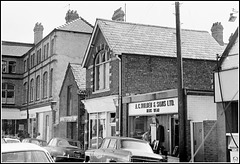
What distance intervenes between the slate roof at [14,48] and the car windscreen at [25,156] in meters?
40.8

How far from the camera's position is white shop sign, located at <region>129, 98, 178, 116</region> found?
56.4ft

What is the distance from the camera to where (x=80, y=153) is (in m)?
18.8

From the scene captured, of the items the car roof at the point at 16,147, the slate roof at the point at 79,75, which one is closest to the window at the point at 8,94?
the slate roof at the point at 79,75

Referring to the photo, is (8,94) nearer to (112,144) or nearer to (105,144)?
(105,144)

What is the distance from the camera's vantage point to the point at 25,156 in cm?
846

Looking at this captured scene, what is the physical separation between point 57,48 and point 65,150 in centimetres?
1724

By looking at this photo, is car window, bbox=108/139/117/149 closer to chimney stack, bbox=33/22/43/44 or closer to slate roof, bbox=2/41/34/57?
chimney stack, bbox=33/22/43/44

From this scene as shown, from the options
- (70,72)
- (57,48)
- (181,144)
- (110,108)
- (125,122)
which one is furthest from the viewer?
(57,48)

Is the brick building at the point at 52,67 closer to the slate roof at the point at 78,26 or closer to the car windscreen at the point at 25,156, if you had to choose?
the slate roof at the point at 78,26

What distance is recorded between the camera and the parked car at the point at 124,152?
1262 cm

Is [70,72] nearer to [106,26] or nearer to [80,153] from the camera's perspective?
[106,26]

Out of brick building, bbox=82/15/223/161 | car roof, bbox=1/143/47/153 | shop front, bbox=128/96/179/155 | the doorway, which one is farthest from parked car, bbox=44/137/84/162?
car roof, bbox=1/143/47/153

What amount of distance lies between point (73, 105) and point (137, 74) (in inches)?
330

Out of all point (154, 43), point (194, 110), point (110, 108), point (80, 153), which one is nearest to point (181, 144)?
point (194, 110)
